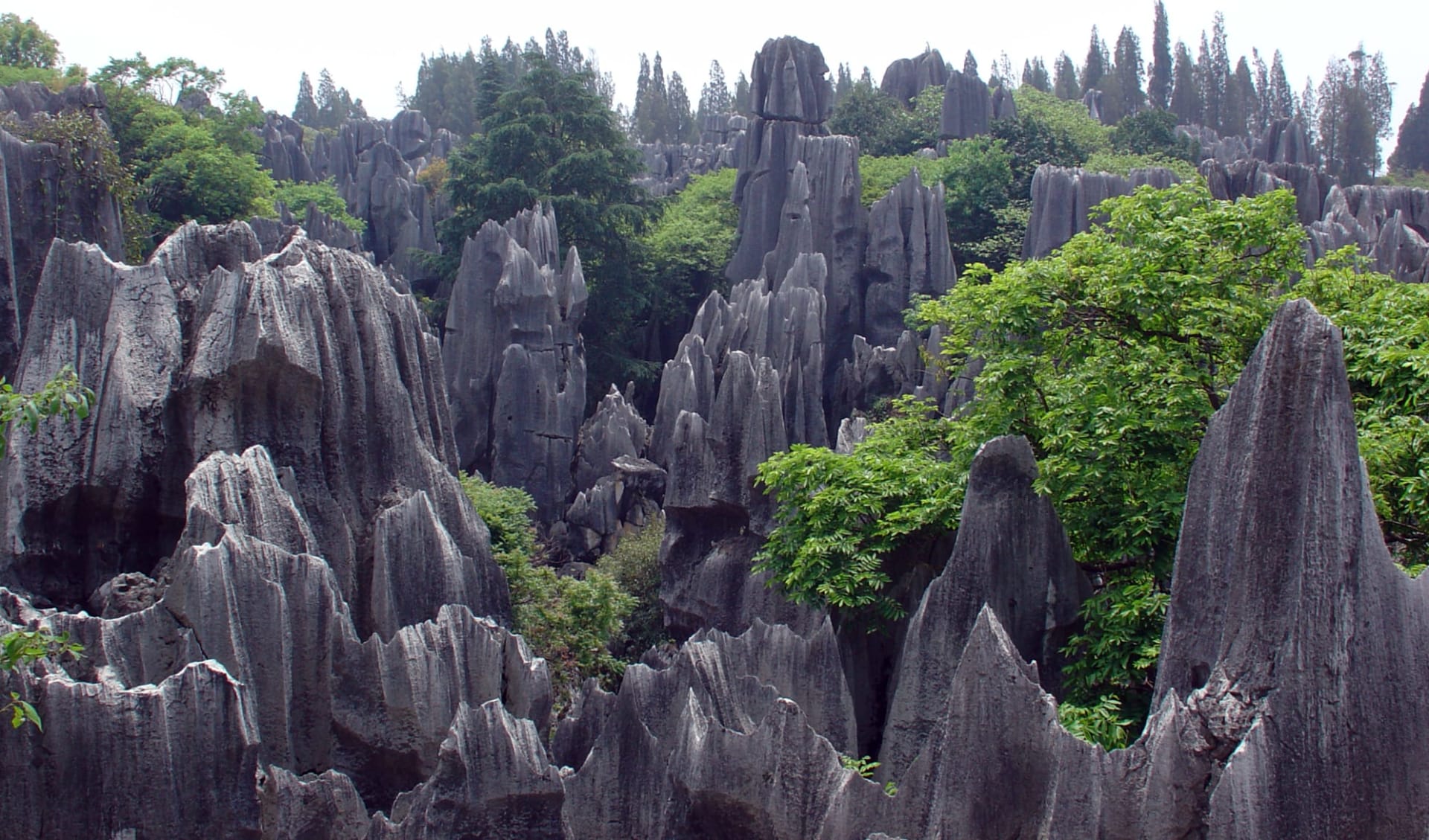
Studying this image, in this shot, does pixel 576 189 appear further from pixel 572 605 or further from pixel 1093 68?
pixel 1093 68

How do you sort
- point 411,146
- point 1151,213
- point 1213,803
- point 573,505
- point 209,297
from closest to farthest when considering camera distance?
1. point 1213,803
2. point 209,297
3. point 1151,213
4. point 573,505
5. point 411,146

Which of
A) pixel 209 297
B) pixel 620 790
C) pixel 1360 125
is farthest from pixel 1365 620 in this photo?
pixel 1360 125

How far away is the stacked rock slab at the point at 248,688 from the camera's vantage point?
9.33 m

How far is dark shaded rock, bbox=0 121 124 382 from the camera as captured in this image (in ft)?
64.0

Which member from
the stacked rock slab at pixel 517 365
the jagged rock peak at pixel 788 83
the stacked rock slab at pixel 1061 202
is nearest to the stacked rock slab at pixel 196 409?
the stacked rock slab at pixel 517 365

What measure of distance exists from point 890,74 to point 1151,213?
5035cm

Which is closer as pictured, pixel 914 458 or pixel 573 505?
pixel 914 458

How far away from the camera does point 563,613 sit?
1767cm

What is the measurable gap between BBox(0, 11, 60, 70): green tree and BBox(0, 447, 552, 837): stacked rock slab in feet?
138

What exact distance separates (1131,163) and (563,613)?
35.4 m

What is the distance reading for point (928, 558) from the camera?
48.1ft

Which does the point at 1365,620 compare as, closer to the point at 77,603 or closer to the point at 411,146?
the point at 77,603

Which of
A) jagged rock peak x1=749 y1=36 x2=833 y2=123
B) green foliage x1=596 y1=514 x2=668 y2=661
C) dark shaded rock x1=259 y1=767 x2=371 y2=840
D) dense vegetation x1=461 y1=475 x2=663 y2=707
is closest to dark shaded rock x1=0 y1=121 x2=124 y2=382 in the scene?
dense vegetation x1=461 y1=475 x2=663 y2=707

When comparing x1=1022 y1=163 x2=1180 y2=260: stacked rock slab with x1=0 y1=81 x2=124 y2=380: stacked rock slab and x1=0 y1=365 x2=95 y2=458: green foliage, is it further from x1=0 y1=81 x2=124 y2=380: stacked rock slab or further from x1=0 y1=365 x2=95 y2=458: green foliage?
x1=0 y1=365 x2=95 y2=458: green foliage
